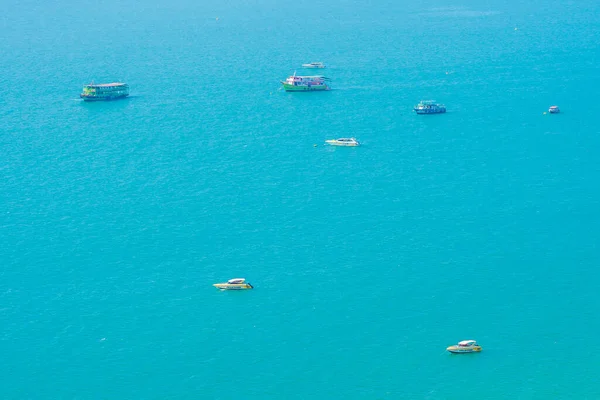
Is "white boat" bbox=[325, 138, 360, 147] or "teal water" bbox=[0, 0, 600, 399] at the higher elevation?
"white boat" bbox=[325, 138, 360, 147]

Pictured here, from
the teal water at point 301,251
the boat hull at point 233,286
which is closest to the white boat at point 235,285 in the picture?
the boat hull at point 233,286

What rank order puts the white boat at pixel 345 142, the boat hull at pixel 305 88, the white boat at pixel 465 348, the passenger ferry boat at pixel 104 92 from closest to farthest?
the white boat at pixel 465 348 → the white boat at pixel 345 142 → the passenger ferry boat at pixel 104 92 → the boat hull at pixel 305 88

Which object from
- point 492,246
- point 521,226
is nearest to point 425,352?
point 492,246

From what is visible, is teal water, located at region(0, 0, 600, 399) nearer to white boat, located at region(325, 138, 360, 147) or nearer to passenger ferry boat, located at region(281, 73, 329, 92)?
white boat, located at region(325, 138, 360, 147)

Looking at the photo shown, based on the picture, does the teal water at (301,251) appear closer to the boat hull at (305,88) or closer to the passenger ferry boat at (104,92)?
the passenger ferry boat at (104,92)

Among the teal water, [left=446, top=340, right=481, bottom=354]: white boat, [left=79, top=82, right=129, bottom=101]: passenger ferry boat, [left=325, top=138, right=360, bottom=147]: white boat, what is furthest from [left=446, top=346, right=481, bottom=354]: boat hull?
[left=79, top=82, right=129, bottom=101]: passenger ferry boat

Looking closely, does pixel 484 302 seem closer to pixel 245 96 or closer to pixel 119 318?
pixel 119 318
